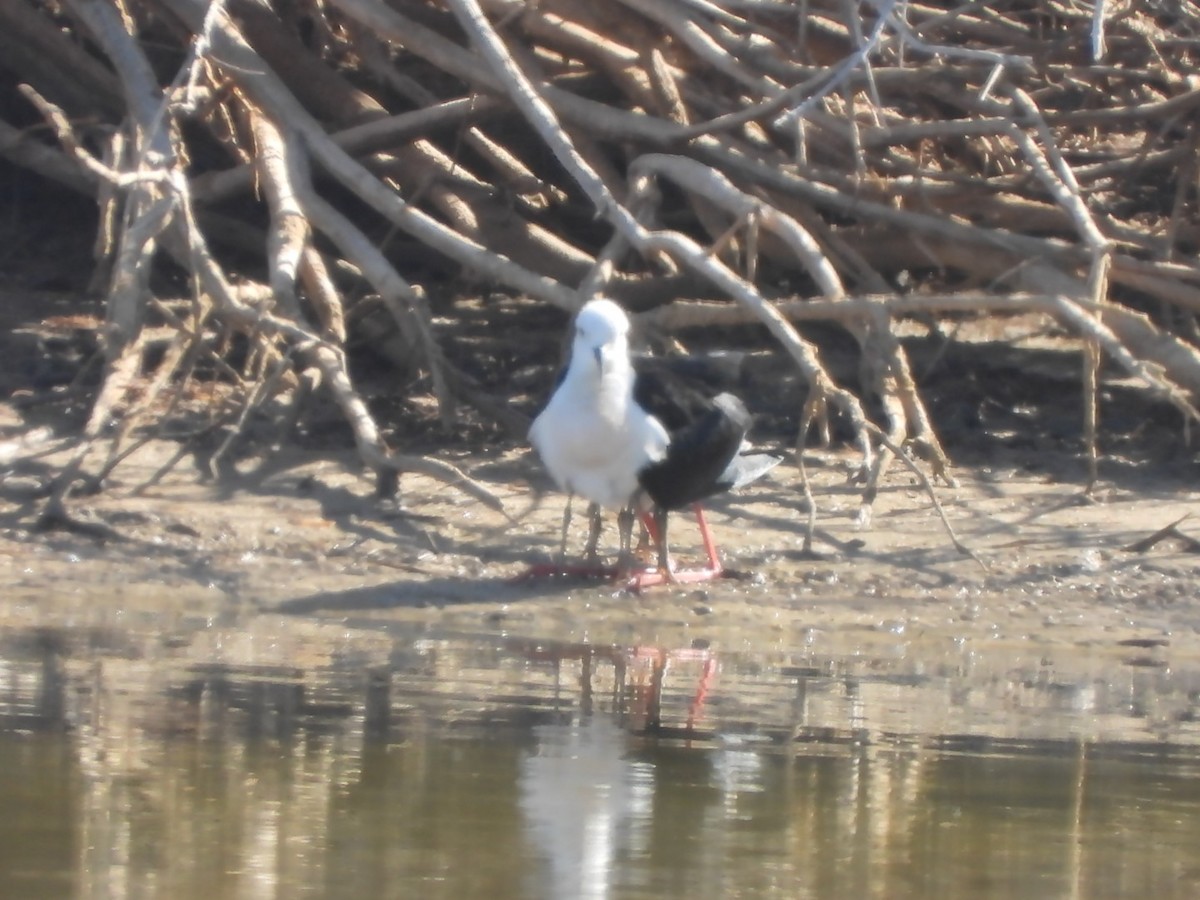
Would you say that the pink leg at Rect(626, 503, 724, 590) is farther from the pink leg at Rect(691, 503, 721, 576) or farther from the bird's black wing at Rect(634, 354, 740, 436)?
the bird's black wing at Rect(634, 354, 740, 436)

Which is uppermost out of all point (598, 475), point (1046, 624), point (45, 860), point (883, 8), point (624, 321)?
point (883, 8)

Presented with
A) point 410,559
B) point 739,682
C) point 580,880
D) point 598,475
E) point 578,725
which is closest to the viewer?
point 580,880

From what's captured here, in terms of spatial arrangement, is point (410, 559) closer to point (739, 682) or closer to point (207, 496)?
point (207, 496)

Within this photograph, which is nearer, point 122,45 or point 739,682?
point 739,682

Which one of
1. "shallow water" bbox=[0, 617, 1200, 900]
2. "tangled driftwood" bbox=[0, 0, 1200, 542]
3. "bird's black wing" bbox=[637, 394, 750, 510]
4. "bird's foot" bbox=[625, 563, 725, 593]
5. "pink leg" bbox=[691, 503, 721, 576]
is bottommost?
"shallow water" bbox=[0, 617, 1200, 900]

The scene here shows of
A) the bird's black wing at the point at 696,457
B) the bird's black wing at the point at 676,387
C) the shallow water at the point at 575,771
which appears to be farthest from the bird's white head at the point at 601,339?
the shallow water at the point at 575,771

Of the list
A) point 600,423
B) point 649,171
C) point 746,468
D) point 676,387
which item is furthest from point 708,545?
point 649,171

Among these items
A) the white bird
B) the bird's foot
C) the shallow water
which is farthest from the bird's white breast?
the shallow water

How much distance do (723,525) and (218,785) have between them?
323cm

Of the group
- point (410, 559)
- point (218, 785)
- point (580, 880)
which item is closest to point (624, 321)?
point (410, 559)

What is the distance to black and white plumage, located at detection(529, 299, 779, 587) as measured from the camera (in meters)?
6.19

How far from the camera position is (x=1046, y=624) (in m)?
6.28

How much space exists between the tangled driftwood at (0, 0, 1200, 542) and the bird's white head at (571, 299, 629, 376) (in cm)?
66

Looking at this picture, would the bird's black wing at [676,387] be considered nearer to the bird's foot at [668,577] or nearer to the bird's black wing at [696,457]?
the bird's black wing at [696,457]
